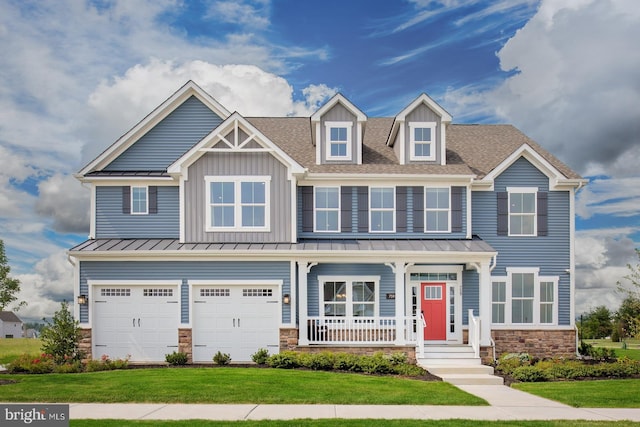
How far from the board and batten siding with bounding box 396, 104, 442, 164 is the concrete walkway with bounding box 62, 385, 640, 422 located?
39.0 ft

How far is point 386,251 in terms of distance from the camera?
20359 millimetres

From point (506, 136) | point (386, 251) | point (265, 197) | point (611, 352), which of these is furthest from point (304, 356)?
point (506, 136)

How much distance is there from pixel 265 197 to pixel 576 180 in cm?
1169

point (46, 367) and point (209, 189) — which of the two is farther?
point (209, 189)

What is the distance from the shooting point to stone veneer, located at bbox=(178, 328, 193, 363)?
20234 mm

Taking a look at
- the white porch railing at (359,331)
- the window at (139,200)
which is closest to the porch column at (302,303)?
the white porch railing at (359,331)

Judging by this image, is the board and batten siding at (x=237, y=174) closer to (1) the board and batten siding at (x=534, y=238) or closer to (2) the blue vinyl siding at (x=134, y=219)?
(2) the blue vinyl siding at (x=134, y=219)

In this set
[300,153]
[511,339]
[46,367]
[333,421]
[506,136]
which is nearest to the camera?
[333,421]

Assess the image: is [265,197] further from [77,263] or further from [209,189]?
[77,263]

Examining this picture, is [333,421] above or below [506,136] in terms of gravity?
below

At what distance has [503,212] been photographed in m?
22.9

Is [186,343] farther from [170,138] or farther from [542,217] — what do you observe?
[542,217]

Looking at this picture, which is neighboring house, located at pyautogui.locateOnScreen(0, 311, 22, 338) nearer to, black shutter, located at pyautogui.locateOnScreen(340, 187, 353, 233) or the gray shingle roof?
the gray shingle roof

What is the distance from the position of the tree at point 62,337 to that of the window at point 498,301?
14.8 metres
